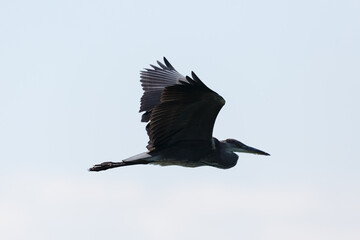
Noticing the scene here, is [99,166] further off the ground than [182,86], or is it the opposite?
[182,86]

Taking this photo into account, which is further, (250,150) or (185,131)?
(250,150)

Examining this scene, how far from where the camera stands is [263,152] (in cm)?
1436

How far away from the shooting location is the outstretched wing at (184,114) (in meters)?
11.8

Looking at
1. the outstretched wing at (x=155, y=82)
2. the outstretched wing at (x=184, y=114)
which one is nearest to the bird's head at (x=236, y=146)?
the outstretched wing at (x=184, y=114)

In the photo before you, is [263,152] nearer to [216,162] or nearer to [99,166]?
[216,162]

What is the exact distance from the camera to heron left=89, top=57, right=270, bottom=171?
11.9 metres

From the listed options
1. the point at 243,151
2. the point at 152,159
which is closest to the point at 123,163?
Result: the point at 152,159

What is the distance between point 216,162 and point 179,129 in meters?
1.07

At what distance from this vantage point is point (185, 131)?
12.9m

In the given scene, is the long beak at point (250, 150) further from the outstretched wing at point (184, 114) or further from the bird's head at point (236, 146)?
the outstretched wing at point (184, 114)

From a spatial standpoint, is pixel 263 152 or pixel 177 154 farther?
pixel 263 152

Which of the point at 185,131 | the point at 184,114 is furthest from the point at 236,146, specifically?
the point at 184,114

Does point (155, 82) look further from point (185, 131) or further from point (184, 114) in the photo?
point (184, 114)

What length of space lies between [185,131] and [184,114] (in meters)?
0.55
